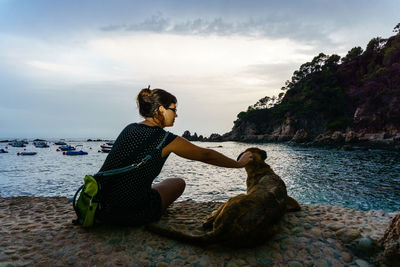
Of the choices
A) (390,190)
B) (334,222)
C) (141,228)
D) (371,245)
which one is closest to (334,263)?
(371,245)

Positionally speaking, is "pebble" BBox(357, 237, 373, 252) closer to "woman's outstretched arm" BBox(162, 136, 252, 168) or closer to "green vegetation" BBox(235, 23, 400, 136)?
"woman's outstretched arm" BBox(162, 136, 252, 168)

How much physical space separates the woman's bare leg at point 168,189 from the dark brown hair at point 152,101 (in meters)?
1.28

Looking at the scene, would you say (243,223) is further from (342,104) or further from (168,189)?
(342,104)

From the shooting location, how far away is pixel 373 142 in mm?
43156

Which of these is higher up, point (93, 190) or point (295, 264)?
point (93, 190)

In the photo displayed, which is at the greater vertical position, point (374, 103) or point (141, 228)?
point (374, 103)

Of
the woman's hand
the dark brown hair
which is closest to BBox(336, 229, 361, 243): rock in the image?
the woman's hand

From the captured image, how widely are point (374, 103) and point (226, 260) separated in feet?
204

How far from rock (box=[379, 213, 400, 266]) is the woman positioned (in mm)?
2218

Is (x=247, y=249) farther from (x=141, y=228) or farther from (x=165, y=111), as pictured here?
(x=165, y=111)

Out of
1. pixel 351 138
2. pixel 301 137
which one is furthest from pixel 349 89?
pixel 351 138

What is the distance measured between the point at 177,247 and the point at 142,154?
1.49 m

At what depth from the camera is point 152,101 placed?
10.0 ft

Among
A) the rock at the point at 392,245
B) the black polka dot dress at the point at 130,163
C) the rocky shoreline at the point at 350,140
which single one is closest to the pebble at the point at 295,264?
the rock at the point at 392,245
